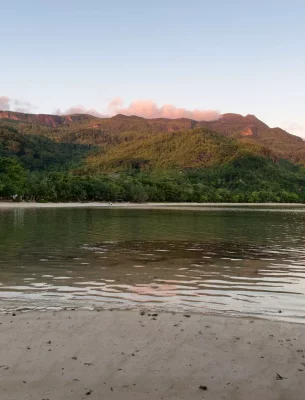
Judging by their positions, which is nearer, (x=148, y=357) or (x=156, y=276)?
(x=148, y=357)

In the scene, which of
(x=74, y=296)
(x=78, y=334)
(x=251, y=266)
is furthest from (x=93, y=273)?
(x=78, y=334)

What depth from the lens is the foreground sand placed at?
23.3 ft

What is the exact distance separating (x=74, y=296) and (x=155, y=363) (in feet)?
24.5

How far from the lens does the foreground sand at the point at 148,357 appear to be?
7.11 m

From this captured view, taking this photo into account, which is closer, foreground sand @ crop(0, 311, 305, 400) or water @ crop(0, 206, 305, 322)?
foreground sand @ crop(0, 311, 305, 400)

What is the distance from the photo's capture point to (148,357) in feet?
27.9

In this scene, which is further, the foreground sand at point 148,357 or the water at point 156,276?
the water at point 156,276

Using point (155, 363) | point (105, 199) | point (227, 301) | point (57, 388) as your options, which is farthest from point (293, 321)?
point (105, 199)

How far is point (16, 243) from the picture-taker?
32469 mm

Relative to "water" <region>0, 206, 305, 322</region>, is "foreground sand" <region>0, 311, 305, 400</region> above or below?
above

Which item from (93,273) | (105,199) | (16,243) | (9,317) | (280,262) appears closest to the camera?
(9,317)

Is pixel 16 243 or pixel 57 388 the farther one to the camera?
pixel 16 243

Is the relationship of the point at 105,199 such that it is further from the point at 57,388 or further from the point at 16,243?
the point at 57,388

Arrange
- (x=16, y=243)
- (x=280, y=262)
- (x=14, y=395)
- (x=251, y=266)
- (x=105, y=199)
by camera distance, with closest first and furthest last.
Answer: (x=14, y=395), (x=251, y=266), (x=280, y=262), (x=16, y=243), (x=105, y=199)
